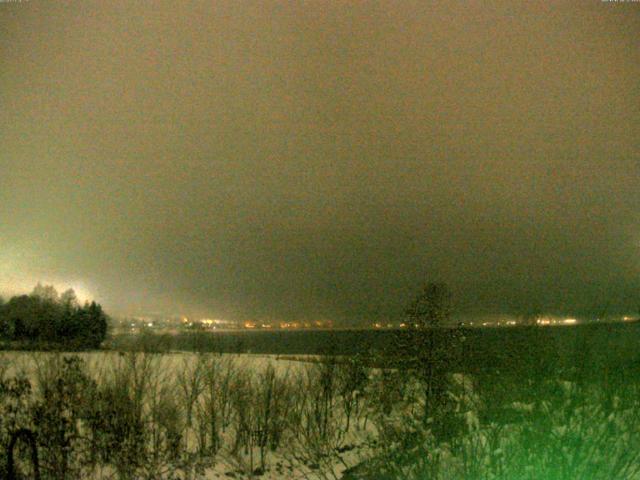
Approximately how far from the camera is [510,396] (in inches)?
253

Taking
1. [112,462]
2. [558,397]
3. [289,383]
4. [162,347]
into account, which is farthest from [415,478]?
[162,347]

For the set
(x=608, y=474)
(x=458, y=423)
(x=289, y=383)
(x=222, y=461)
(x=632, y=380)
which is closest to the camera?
(x=608, y=474)

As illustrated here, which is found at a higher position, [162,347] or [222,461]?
[162,347]

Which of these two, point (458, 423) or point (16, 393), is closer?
point (458, 423)

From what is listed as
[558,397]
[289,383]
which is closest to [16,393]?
[558,397]

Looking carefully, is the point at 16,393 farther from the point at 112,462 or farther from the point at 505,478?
the point at 505,478

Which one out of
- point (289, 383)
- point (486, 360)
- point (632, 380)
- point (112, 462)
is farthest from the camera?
point (289, 383)

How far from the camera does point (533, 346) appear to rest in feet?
22.6

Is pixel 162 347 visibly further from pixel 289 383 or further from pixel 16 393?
pixel 16 393

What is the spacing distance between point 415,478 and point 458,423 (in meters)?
0.83

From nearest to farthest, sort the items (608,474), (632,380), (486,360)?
(608,474), (632,380), (486,360)

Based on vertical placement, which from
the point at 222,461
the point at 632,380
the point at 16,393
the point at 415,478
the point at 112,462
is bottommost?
the point at 222,461

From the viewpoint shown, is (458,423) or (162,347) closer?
(458,423)

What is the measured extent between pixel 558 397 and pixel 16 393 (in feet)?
23.6
